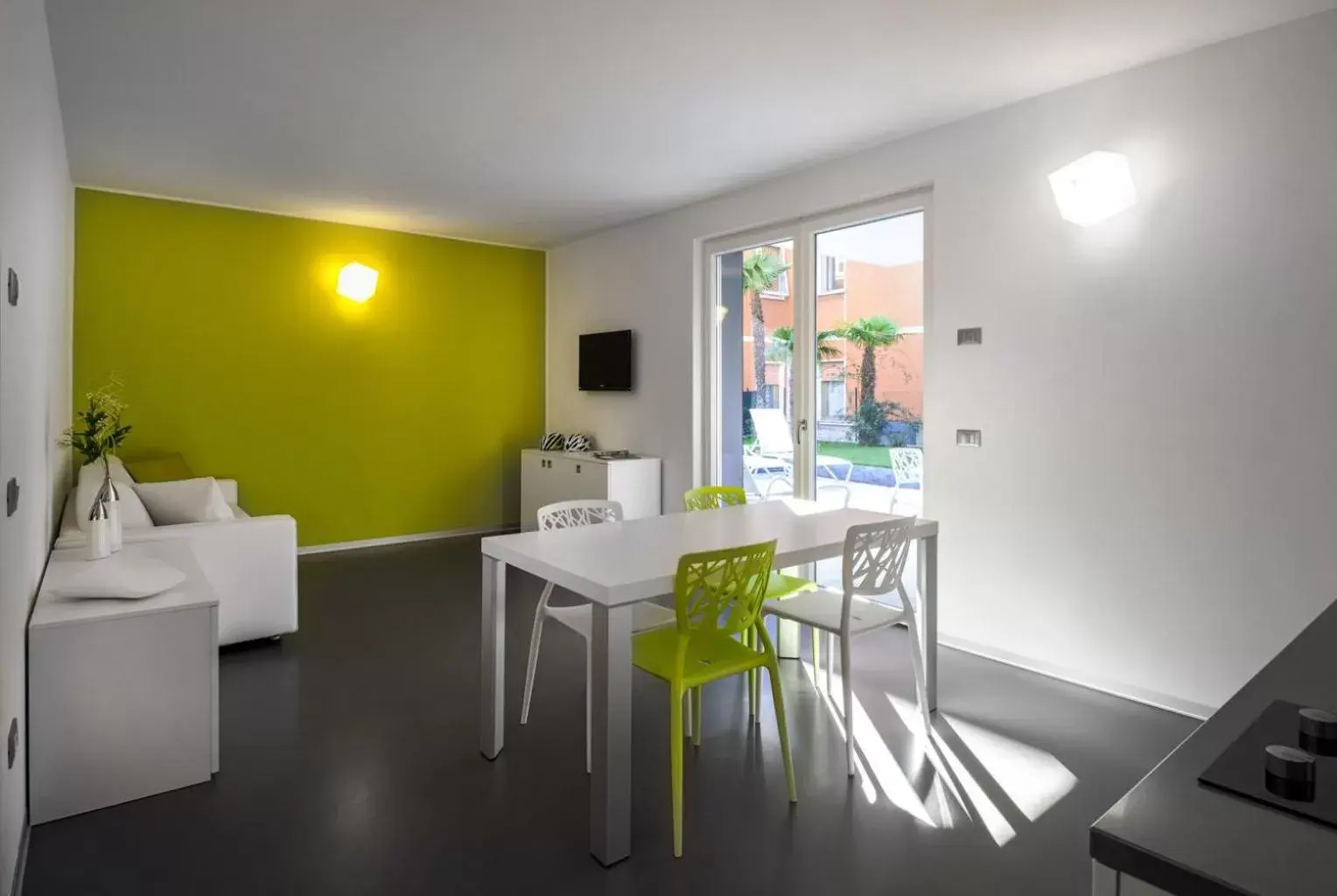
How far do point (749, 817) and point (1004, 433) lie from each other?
7.44ft

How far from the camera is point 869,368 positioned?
4.39 metres

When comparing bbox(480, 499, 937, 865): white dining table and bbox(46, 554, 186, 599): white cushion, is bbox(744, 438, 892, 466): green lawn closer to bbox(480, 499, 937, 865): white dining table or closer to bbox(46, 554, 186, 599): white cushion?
bbox(480, 499, 937, 865): white dining table

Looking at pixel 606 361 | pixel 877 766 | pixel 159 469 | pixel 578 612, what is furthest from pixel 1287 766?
pixel 606 361

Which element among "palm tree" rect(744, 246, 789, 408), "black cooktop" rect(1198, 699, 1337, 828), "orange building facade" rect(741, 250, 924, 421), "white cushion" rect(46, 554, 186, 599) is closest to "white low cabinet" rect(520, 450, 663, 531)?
"palm tree" rect(744, 246, 789, 408)

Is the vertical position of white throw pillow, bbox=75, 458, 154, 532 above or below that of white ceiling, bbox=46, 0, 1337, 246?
below

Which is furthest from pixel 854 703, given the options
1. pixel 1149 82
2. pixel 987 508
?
pixel 1149 82

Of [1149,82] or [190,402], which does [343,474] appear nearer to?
[190,402]

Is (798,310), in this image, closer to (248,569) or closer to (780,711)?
(780,711)

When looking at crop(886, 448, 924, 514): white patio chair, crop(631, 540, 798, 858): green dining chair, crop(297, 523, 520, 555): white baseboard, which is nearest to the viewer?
crop(631, 540, 798, 858): green dining chair

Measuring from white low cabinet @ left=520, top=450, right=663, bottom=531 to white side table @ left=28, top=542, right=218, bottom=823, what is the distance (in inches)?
116

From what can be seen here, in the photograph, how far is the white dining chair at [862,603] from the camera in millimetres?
2646

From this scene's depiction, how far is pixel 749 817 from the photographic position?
7.70 ft

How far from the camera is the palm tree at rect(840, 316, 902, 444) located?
434 cm

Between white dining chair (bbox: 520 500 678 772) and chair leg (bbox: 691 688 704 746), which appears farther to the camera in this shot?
chair leg (bbox: 691 688 704 746)
